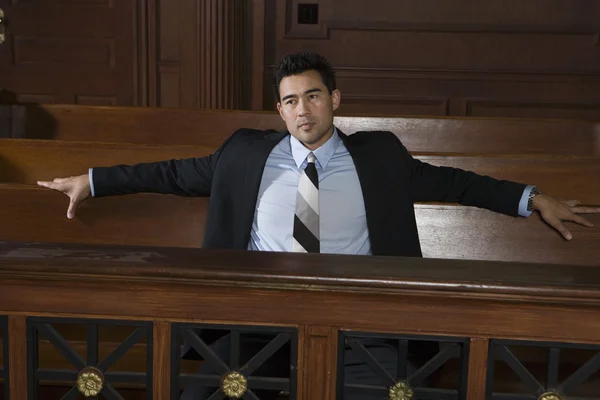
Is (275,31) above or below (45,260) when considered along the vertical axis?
above

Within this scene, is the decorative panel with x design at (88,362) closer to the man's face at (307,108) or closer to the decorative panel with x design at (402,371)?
the decorative panel with x design at (402,371)

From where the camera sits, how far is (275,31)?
476 centimetres

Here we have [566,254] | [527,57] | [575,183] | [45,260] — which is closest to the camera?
[45,260]

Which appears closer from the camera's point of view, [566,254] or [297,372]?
[297,372]

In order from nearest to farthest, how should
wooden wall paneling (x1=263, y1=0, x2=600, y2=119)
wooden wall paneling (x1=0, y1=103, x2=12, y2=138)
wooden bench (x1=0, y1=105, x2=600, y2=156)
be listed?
wooden bench (x1=0, y1=105, x2=600, y2=156) → wooden wall paneling (x1=0, y1=103, x2=12, y2=138) → wooden wall paneling (x1=263, y1=0, x2=600, y2=119)

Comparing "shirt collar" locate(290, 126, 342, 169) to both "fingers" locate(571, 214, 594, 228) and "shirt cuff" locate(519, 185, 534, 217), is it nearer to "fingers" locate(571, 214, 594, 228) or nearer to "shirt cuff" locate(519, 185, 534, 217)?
"shirt cuff" locate(519, 185, 534, 217)

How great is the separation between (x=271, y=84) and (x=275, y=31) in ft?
1.21

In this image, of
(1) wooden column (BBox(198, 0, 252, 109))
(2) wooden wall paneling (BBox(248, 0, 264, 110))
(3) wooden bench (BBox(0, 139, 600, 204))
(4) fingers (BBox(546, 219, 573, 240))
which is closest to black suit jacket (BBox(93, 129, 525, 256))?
(4) fingers (BBox(546, 219, 573, 240))

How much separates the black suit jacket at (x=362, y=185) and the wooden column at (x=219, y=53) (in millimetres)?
2475

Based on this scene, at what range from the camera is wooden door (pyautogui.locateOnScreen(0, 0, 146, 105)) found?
4.95 m

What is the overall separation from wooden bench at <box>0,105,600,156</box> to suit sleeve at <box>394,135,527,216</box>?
3.25 ft

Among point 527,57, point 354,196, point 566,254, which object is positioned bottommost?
point 566,254

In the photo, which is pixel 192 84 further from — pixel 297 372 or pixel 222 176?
pixel 297 372

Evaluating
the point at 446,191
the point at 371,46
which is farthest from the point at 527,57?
the point at 446,191
